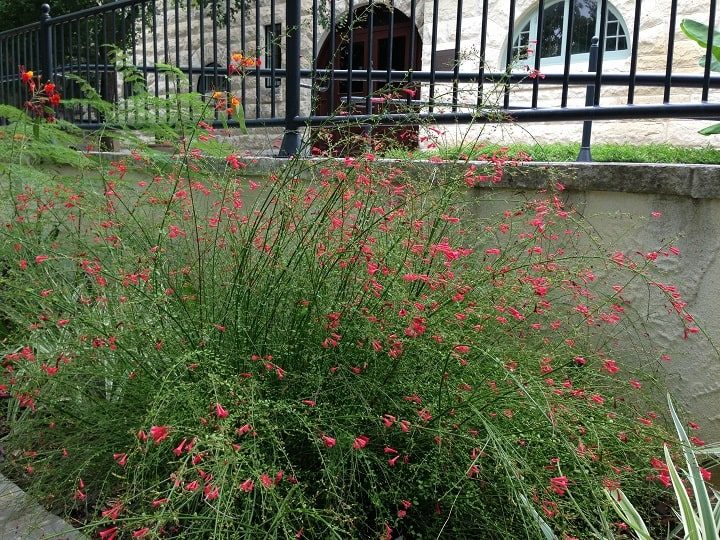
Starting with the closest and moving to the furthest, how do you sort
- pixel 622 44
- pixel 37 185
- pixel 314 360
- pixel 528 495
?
pixel 528 495 < pixel 314 360 < pixel 37 185 < pixel 622 44

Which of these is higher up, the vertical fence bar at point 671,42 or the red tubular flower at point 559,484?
the vertical fence bar at point 671,42

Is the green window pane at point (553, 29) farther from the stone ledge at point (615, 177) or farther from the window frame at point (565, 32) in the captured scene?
the stone ledge at point (615, 177)

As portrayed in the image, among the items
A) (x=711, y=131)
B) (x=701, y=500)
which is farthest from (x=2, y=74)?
(x=701, y=500)

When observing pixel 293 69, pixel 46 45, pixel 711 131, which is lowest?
pixel 711 131

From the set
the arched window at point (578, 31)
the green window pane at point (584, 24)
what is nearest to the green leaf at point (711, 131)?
the arched window at point (578, 31)

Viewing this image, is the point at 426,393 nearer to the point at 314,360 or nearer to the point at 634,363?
the point at 314,360

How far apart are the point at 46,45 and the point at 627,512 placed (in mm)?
6575

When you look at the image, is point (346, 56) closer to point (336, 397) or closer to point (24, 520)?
point (336, 397)

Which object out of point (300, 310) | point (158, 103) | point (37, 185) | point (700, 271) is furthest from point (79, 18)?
point (700, 271)

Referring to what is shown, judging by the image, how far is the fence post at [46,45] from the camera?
22.2 feet

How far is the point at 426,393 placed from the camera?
7.22ft

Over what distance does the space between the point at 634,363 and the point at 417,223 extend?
118 centimetres

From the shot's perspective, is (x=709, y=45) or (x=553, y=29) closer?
(x=709, y=45)

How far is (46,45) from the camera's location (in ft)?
22.4
